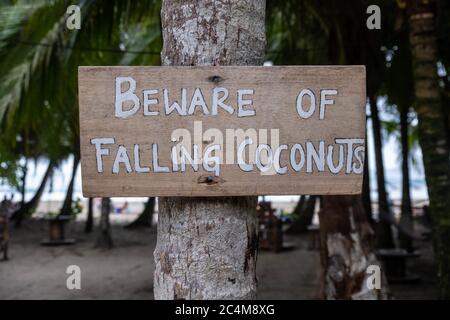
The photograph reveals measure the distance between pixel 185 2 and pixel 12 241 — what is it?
12.8m

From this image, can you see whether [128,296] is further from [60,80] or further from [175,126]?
[175,126]

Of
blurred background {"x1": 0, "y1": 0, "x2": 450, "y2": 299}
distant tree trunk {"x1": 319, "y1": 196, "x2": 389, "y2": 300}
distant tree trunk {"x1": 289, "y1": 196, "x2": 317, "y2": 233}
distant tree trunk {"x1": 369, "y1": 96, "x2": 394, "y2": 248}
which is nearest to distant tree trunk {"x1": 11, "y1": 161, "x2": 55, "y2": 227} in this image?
blurred background {"x1": 0, "y1": 0, "x2": 450, "y2": 299}

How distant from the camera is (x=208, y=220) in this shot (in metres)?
1.55

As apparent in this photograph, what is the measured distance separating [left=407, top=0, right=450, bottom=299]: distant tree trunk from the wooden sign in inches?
120

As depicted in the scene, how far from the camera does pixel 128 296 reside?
7254mm

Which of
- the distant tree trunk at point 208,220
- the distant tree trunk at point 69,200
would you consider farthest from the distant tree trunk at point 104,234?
the distant tree trunk at point 208,220

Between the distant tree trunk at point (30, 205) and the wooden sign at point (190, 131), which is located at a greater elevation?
the wooden sign at point (190, 131)

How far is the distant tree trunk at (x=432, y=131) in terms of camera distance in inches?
166

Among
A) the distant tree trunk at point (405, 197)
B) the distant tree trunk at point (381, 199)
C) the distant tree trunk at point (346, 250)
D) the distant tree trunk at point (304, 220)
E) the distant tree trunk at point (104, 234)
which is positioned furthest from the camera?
the distant tree trunk at point (304, 220)

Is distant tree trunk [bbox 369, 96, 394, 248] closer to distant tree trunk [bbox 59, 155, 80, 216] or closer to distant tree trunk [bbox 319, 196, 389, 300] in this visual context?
distant tree trunk [bbox 319, 196, 389, 300]

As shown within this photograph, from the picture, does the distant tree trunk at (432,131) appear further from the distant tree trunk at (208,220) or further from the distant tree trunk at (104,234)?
the distant tree trunk at (104,234)

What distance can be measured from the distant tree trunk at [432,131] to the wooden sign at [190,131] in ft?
10.0

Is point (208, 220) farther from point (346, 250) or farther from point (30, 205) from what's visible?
point (30, 205)

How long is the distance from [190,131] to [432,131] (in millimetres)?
3276
